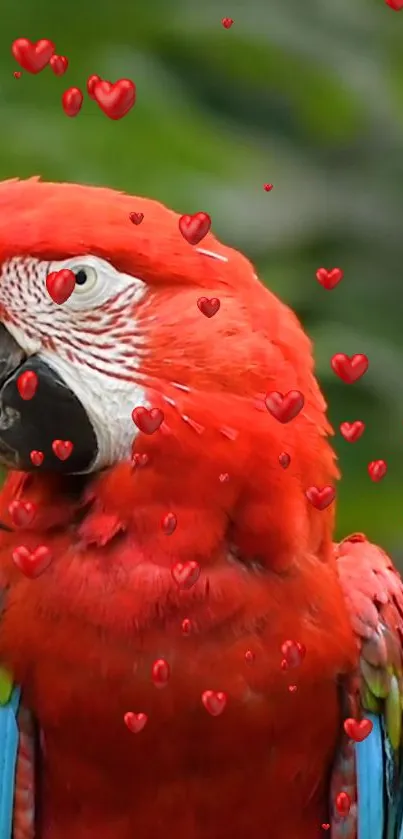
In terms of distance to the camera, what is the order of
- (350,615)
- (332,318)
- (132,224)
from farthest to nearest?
(332,318)
(350,615)
(132,224)

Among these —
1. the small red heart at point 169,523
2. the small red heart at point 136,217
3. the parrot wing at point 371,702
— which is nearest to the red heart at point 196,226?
the small red heart at point 136,217

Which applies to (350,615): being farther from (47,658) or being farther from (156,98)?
(156,98)

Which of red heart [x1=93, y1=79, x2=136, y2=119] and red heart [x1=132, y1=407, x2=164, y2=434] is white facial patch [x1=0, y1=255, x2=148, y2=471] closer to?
red heart [x1=132, y1=407, x2=164, y2=434]

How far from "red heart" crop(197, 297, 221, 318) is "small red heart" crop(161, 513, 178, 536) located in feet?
0.32

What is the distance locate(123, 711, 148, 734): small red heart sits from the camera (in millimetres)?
532

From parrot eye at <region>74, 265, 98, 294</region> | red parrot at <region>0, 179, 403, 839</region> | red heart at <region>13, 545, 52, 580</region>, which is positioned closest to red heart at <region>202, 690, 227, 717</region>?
red parrot at <region>0, 179, 403, 839</region>

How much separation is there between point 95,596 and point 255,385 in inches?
5.2

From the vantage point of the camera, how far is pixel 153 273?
496 millimetres

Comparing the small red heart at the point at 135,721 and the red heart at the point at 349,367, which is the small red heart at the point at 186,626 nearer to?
the small red heart at the point at 135,721

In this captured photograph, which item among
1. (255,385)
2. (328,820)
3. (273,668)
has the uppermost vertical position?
(255,385)

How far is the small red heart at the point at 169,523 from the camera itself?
1.69ft

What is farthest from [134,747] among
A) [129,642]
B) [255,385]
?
[255,385]

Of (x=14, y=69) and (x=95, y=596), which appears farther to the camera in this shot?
(x=14, y=69)

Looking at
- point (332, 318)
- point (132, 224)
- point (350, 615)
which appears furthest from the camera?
point (332, 318)
